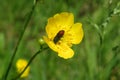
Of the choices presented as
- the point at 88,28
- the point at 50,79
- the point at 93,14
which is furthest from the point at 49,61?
the point at 93,14

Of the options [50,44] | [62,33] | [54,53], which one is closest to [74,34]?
[62,33]

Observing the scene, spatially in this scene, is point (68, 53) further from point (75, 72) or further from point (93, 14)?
point (93, 14)

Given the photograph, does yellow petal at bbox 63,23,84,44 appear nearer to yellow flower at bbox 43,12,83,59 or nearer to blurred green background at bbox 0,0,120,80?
yellow flower at bbox 43,12,83,59

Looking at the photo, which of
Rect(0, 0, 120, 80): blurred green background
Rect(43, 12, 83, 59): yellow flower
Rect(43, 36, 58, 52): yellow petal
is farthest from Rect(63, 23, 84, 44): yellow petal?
Rect(0, 0, 120, 80): blurred green background

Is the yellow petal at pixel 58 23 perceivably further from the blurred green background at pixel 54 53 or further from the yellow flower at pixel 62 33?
the blurred green background at pixel 54 53

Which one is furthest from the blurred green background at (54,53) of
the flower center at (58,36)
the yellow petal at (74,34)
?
the flower center at (58,36)

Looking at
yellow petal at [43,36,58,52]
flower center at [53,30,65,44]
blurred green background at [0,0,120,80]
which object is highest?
yellow petal at [43,36,58,52]
